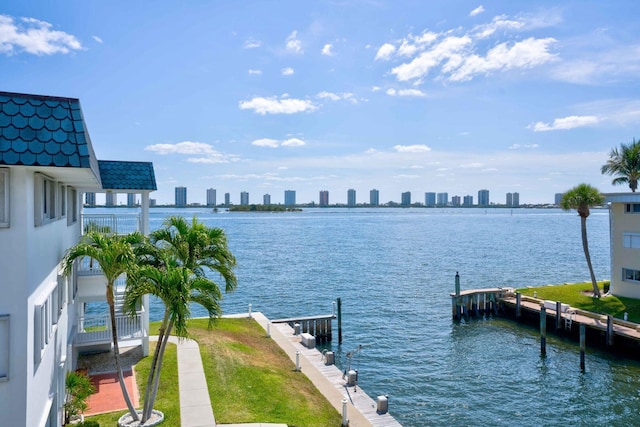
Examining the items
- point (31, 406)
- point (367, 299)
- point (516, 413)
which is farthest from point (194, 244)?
point (367, 299)

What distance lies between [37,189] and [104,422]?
8219 millimetres

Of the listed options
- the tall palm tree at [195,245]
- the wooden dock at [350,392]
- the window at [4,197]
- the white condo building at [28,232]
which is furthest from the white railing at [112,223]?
the window at [4,197]

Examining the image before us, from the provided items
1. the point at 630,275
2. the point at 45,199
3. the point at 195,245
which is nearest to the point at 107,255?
the point at 45,199

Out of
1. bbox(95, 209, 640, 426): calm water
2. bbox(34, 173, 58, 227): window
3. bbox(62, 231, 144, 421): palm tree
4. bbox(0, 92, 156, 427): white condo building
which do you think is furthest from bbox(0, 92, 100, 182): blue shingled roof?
bbox(95, 209, 640, 426): calm water

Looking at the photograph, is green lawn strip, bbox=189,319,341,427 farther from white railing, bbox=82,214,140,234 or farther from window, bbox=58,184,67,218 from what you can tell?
white railing, bbox=82,214,140,234

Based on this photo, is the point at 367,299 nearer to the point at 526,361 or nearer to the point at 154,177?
the point at 526,361

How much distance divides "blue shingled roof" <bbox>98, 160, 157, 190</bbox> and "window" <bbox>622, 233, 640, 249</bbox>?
32.4 m

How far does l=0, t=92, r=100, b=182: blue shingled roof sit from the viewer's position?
7.05 meters

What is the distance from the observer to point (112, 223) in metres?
18.3

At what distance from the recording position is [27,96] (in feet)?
24.8

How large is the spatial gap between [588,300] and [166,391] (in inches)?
1197

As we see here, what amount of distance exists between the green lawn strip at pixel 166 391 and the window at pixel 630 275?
102ft

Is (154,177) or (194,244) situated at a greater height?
(154,177)

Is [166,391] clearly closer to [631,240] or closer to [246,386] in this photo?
[246,386]
